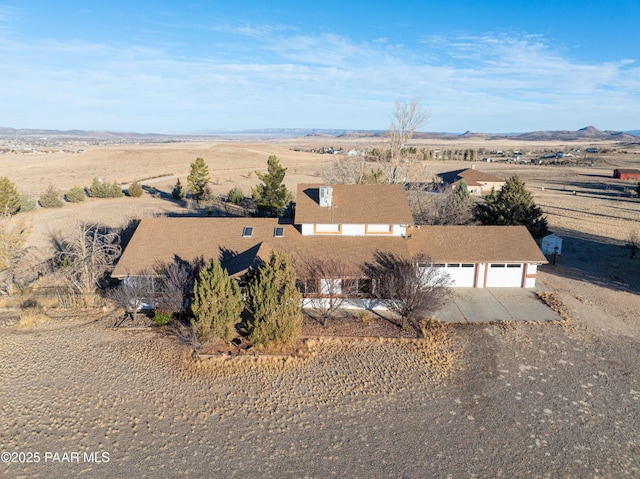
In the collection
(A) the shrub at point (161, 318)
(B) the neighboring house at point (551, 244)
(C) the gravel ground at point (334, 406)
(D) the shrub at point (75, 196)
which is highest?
(D) the shrub at point (75, 196)

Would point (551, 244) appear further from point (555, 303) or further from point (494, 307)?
point (494, 307)

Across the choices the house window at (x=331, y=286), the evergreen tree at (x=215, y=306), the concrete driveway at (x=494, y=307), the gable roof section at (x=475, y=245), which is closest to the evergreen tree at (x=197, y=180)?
the gable roof section at (x=475, y=245)

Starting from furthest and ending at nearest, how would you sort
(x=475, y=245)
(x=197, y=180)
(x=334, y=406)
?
1. (x=197, y=180)
2. (x=475, y=245)
3. (x=334, y=406)

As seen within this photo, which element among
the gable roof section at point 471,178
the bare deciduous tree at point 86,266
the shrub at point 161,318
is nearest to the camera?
the shrub at point 161,318

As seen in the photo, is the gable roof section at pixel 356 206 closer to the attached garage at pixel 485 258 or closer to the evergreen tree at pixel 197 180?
the attached garage at pixel 485 258

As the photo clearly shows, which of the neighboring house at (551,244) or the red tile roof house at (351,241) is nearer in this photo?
the red tile roof house at (351,241)

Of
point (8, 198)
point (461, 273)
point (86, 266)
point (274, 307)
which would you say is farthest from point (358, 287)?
point (8, 198)

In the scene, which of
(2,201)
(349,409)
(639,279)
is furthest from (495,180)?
(2,201)
